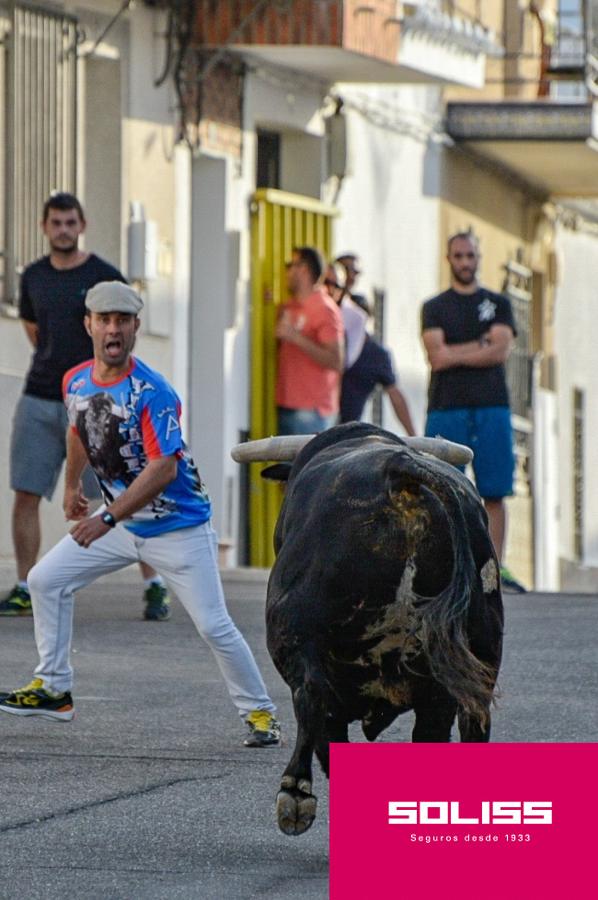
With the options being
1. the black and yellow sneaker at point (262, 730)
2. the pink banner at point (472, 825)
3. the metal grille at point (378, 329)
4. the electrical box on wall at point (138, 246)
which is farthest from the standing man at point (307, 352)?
the pink banner at point (472, 825)

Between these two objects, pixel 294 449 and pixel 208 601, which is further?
pixel 208 601

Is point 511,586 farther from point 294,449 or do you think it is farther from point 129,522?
point 294,449

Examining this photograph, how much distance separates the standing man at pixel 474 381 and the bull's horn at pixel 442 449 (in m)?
6.46

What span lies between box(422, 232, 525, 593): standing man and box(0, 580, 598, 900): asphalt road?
3.63 ft

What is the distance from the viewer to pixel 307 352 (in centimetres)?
1738

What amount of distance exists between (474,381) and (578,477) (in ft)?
47.7

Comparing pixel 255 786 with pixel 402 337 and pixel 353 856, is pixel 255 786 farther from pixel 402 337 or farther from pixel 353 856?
pixel 402 337

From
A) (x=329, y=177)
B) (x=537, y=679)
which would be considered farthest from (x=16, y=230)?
(x=537, y=679)

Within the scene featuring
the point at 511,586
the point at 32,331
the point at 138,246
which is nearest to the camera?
the point at 32,331

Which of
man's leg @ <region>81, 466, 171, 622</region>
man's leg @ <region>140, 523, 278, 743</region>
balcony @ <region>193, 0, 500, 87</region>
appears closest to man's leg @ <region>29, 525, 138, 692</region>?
man's leg @ <region>140, 523, 278, 743</region>

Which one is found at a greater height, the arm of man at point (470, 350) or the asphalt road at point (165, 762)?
the arm of man at point (470, 350)

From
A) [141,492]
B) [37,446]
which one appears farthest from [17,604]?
[141,492]

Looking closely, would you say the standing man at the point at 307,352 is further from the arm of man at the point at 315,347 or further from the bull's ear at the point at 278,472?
the bull's ear at the point at 278,472

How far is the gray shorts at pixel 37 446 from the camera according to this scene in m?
12.3
